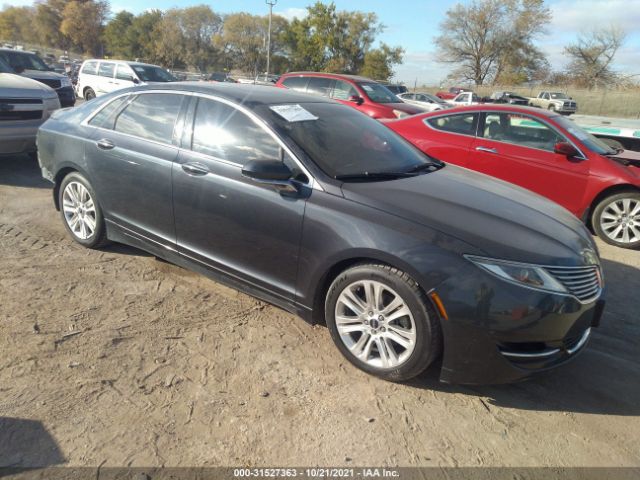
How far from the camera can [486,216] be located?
2877 millimetres

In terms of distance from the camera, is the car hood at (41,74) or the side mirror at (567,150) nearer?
the side mirror at (567,150)

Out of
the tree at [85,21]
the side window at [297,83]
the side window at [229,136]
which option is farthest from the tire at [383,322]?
the tree at [85,21]

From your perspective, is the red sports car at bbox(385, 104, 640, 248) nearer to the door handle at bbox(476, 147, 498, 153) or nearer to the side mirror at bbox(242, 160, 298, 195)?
the door handle at bbox(476, 147, 498, 153)

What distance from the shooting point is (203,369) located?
2852 mm

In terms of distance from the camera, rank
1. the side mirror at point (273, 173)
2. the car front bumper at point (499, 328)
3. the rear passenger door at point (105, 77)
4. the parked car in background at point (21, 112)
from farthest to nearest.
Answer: the rear passenger door at point (105, 77) < the parked car in background at point (21, 112) < the side mirror at point (273, 173) < the car front bumper at point (499, 328)

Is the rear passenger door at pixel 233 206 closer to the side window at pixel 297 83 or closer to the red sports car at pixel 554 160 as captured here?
the red sports car at pixel 554 160

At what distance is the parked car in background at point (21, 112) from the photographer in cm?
644

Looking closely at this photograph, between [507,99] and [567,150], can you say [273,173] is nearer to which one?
[567,150]

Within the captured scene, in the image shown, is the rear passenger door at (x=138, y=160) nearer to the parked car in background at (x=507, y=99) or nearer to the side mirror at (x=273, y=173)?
the side mirror at (x=273, y=173)

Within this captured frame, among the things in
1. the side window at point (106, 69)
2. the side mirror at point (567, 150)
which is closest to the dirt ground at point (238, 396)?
the side mirror at point (567, 150)

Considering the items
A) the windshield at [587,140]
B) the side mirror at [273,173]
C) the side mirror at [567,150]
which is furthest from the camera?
the windshield at [587,140]

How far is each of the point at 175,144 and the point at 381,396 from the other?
2372 mm

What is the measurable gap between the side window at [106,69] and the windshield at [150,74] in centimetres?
105

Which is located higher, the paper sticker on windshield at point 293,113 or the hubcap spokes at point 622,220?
the paper sticker on windshield at point 293,113
